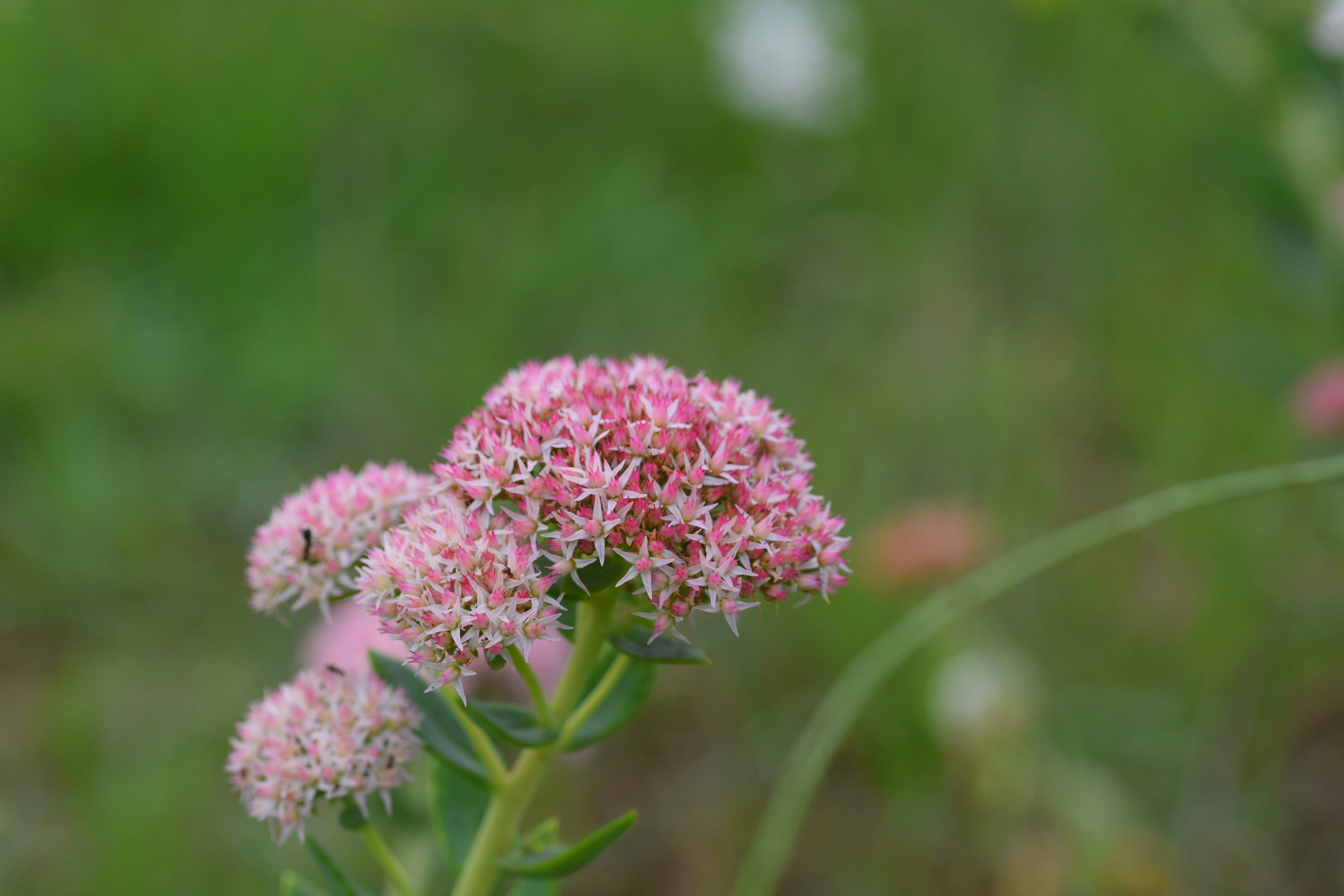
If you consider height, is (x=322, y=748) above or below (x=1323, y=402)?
below

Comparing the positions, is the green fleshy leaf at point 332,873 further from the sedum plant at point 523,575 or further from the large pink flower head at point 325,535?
the large pink flower head at point 325,535

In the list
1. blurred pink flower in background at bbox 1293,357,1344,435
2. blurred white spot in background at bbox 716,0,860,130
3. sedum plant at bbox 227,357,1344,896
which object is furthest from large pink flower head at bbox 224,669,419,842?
blurred white spot in background at bbox 716,0,860,130

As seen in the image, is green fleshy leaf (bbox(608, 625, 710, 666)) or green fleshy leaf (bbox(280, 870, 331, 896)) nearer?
green fleshy leaf (bbox(608, 625, 710, 666))

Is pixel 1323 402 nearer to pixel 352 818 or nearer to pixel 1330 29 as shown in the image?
pixel 1330 29

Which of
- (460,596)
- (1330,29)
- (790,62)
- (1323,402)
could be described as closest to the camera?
(460,596)

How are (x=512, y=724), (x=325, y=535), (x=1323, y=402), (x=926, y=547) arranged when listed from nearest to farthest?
(x=512, y=724) → (x=325, y=535) → (x=1323, y=402) → (x=926, y=547)

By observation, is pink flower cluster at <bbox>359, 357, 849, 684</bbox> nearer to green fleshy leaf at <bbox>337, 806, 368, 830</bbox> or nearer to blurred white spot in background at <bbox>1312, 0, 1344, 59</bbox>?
green fleshy leaf at <bbox>337, 806, 368, 830</bbox>

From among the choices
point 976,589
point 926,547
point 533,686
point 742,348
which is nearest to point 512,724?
point 533,686
